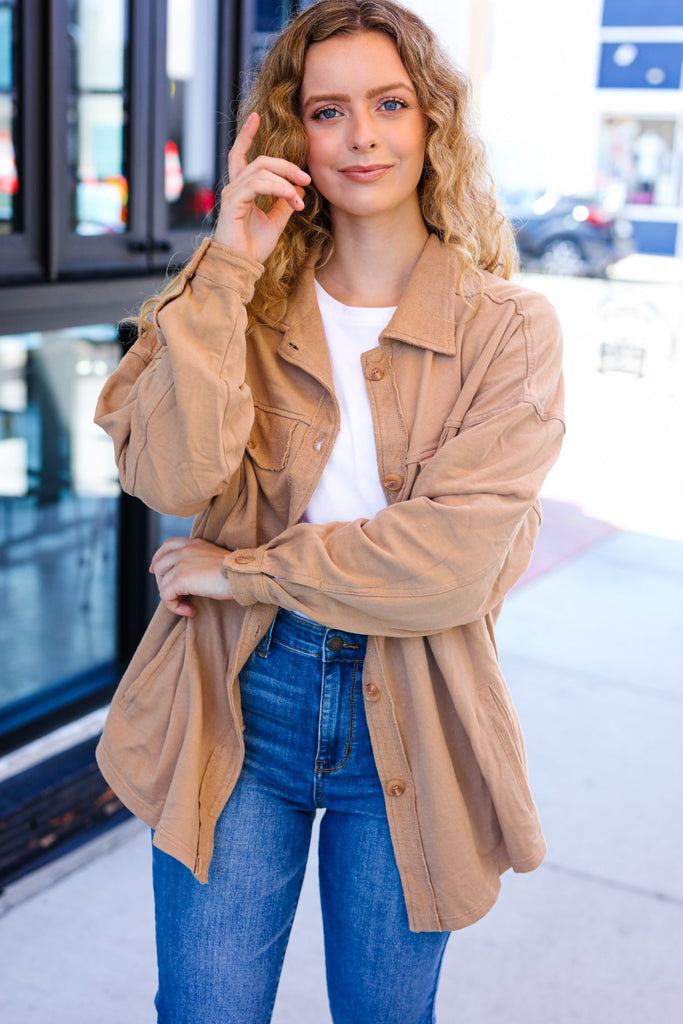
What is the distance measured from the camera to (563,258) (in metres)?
18.0

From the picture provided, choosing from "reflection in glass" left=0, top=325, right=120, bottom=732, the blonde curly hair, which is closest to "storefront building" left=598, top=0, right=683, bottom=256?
"reflection in glass" left=0, top=325, right=120, bottom=732

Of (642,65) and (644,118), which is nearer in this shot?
(642,65)

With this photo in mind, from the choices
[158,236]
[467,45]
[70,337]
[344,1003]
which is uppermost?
→ [467,45]

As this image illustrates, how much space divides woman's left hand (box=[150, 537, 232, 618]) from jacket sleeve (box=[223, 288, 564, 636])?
48 millimetres

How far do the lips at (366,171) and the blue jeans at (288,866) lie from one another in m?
0.64

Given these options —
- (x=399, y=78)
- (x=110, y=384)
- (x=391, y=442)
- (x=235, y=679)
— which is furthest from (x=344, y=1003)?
(x=399, y=78)

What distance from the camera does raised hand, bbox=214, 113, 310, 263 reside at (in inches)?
60.0

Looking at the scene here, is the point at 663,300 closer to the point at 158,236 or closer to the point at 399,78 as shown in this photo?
the point at 158,236

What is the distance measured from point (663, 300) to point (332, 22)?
46.7 ft

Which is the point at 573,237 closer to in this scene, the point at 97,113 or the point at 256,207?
the point at 97,113

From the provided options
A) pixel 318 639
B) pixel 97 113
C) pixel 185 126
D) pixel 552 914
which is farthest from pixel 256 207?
pixel 552 914

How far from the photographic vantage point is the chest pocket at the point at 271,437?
5.26ft

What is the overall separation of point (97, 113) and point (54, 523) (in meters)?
1.28

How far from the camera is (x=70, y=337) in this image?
11.0ft
